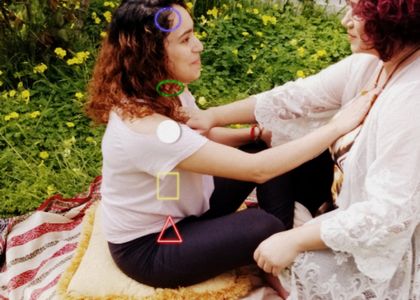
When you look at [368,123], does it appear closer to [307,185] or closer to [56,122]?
[307,185]

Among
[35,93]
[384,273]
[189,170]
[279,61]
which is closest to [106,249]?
[189,170]

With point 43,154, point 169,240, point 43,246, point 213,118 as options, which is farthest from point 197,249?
point 43,154

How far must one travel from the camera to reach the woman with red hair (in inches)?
62.6

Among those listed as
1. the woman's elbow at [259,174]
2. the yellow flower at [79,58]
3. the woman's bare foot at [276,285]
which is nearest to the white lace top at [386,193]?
the woman's elbow at [259,174]

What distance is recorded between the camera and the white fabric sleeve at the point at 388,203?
158cm

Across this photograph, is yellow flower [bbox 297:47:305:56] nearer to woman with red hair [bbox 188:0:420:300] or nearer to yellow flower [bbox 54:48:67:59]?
yellow flower [bbox 54:48:67:59]

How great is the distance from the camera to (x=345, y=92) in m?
2.08

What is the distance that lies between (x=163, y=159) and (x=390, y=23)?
74 centimetres

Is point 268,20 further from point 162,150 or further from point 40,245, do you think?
point 162,150

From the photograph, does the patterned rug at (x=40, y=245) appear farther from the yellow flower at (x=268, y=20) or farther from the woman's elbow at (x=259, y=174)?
the yellow flower at (x=268, y=20)

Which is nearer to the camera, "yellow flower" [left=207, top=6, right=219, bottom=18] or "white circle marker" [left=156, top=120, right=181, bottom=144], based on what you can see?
"white circle marker" [left=156, top=120, right=181, bottom=144]

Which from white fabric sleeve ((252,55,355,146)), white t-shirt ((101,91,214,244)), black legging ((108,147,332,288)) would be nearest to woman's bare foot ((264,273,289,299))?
black legging ((108,147,332,288))

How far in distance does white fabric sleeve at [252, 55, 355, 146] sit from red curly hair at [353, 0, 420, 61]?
47cm

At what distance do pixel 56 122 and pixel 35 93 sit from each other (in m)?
0.31
